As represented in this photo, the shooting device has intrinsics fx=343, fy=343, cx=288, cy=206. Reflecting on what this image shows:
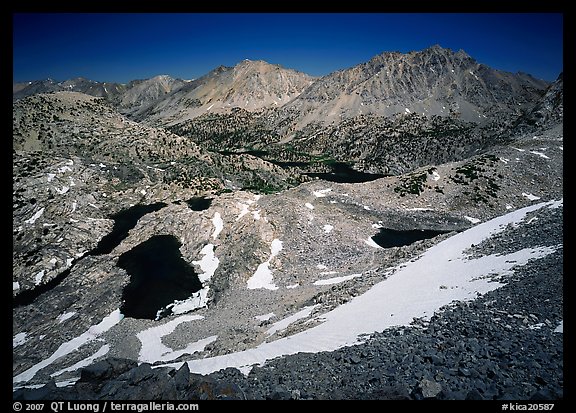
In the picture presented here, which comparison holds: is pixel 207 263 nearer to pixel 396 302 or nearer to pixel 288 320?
pixel 288 320

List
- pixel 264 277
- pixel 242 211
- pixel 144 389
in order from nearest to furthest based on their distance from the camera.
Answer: pixel 144 389 → pixel 264 277 → pixel 242 211

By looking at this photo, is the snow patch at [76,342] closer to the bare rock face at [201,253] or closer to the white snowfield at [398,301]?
the bare rock face at [201,253]

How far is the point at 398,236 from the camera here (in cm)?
6188

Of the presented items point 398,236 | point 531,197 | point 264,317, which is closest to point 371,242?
point 398,236

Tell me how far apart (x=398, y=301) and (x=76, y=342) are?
36897 mm

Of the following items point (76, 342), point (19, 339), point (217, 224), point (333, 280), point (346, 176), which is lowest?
point (333, 280)

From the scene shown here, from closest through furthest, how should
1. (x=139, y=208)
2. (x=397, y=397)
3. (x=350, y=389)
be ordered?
1. (x=397, y=397)
2. (x=350, y=389)
3. (x=139, y=208)

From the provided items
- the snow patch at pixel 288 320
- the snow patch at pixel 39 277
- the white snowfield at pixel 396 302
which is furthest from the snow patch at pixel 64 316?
the snow patch at pixel 288 320

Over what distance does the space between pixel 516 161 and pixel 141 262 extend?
84.9 m

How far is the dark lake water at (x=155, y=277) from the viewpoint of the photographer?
154 ft

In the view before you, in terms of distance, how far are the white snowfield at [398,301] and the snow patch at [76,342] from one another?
75.0ft
